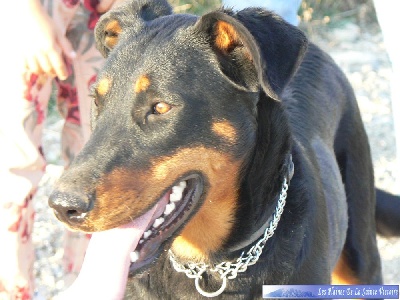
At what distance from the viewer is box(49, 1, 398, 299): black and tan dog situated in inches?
106

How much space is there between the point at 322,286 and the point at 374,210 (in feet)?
4.38

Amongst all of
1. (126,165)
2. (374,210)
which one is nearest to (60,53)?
(126,165)

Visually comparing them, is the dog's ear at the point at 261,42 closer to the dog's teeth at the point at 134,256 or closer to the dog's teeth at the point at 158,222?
the dog's teeth at the point at 158,222

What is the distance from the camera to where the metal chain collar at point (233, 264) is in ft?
9.91

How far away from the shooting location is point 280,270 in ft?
9.98

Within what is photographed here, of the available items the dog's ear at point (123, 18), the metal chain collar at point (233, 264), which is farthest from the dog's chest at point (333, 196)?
the dog's ear at point (123, 18)

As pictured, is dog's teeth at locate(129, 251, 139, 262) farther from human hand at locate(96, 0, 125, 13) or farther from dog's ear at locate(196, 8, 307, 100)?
human hand at locate(96, 0, 125, 13)

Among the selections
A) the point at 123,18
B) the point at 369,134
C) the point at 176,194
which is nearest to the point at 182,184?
the point at 176,194

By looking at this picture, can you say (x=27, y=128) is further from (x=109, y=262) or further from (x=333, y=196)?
(x=333, y=196)

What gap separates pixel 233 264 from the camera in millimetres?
3039

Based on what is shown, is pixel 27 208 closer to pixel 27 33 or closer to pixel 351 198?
pixel 27 33

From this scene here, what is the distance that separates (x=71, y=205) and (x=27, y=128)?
1321mm

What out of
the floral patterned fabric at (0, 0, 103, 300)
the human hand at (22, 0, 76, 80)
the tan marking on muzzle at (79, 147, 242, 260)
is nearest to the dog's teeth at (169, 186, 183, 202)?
the tan marking on muzzle at (79, 147, 242, 260)

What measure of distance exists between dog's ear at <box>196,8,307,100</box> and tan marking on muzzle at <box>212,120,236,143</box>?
221 millimetres
